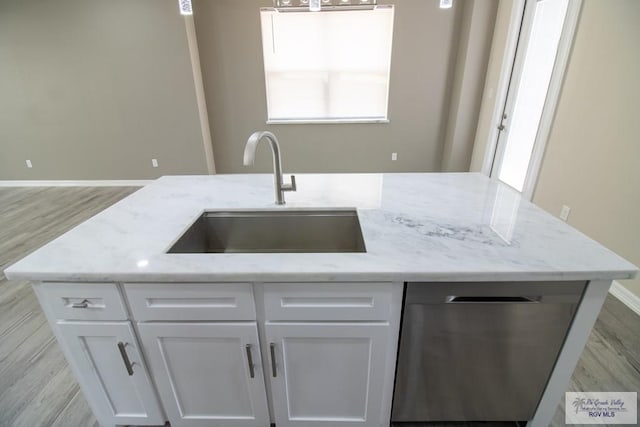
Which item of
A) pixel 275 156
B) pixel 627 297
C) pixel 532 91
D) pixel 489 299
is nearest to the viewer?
pixel 489 299

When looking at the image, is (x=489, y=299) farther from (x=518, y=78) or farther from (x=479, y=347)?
(x=518, y=78)

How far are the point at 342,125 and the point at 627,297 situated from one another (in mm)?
3404

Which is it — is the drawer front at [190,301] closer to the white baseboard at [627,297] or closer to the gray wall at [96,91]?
the white baseboard at [627,297]

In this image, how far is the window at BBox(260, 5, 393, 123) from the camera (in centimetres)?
378

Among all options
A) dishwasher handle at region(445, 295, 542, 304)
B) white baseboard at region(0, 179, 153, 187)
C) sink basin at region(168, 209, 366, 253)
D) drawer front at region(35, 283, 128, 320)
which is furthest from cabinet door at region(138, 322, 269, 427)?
white baseboard at region(0, 179, 153, 187)

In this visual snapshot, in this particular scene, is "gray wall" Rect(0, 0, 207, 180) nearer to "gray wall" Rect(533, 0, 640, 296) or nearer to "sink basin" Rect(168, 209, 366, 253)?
"sink basin" Rect(168, 209, 366, 253)

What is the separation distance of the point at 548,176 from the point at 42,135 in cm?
637

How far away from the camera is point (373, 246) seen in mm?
991

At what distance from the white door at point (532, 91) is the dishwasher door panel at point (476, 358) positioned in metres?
2.40

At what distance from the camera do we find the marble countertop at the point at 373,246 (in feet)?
2.85

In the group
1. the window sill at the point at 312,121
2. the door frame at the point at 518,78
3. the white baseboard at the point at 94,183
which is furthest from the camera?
the white baseboard at the point at 94,183

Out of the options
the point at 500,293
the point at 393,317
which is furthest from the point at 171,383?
the point at 500,293

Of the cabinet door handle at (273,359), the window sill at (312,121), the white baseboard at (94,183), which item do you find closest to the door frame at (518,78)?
the window sill at (312,121)

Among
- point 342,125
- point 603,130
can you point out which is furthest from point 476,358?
point 342,125
